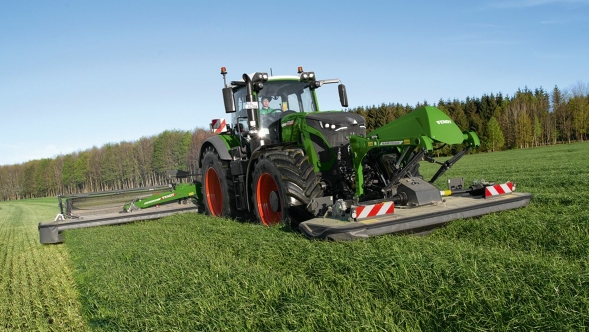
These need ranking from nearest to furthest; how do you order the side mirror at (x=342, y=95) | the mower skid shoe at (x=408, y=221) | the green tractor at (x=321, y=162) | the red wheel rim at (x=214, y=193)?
the mower skid shoe at (x=408, y=221) → the green tractor at (x=321, y=162) → the side mirror at (x=342, y=95) → the red wheel rim at (x=214, y=193)

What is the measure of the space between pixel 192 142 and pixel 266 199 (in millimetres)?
60522

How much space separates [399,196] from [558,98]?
251 ft

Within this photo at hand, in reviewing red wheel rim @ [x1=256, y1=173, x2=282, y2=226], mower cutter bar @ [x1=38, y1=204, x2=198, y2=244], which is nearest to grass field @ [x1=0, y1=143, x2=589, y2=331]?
red wheel rim @ [x1=256, y1=173, x2=282, y2=226]

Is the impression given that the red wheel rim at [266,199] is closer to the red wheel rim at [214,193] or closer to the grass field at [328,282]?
the grass field at [328,282]

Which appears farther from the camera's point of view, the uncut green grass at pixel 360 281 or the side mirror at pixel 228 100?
the side mirror at pixel 228 100

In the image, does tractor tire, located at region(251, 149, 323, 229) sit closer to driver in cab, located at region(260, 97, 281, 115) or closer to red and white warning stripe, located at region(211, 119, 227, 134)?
driver in cab, located at region(260, 97, 281, 115)

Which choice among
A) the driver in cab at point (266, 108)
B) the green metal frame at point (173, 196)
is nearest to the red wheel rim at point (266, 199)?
the driver in cab at point (266, 108)

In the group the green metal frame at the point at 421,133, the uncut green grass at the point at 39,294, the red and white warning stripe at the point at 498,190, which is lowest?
the uncut green grass at the point at 39,294

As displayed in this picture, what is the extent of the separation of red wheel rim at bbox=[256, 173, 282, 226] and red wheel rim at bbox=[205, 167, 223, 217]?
8.13 feet

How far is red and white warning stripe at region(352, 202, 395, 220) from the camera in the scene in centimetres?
513

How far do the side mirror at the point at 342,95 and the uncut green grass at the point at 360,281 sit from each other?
2.81 m

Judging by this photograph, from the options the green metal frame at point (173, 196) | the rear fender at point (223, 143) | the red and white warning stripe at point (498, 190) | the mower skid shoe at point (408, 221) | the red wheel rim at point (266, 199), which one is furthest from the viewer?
the green metal frame at point (173, 196)

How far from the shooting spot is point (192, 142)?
6612 cm

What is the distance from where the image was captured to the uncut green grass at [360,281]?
3.07 m
